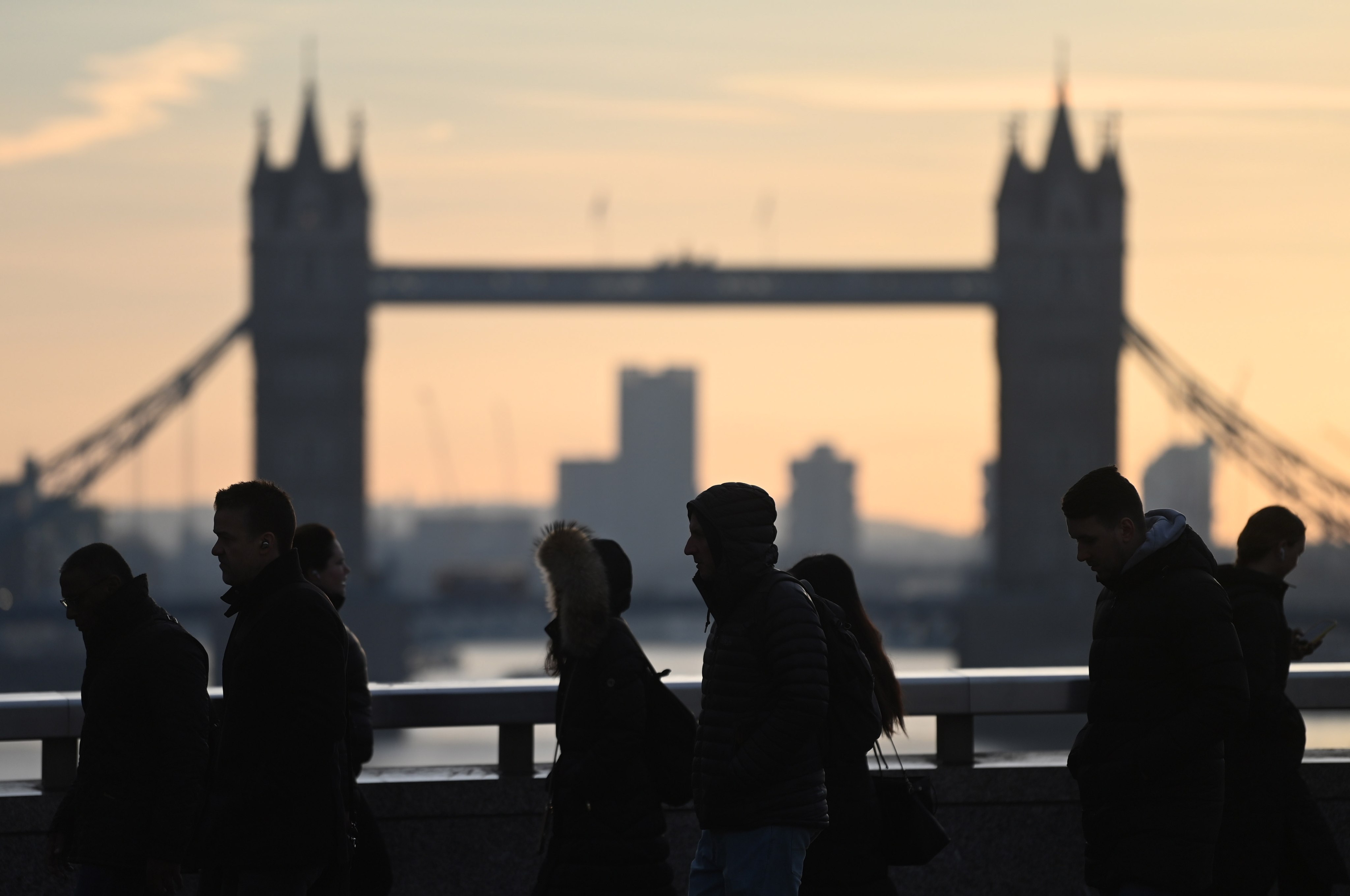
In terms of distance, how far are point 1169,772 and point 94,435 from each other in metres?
75.6

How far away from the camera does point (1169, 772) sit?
436 cm

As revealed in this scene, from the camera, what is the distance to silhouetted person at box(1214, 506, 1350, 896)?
16.8 ft

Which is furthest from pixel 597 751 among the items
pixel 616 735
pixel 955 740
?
pixel 955 740

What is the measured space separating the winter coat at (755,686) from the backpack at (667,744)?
0.51 meters

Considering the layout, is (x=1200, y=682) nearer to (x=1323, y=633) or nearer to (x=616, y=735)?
(x=616, y=735)

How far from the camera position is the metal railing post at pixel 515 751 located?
5.98m

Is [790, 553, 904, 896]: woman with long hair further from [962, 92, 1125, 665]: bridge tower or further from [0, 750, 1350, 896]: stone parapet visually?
[962, 92, 1125, 665]: bridge tower

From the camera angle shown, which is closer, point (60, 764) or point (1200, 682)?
point (1200, 682)

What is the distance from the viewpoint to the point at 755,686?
4.38 metres

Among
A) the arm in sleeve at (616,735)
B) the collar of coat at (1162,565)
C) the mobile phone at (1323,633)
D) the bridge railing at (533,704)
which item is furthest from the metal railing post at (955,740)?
the collar of coat at (1162,565)

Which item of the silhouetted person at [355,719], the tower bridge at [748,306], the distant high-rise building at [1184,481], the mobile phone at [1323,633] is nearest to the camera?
the silhouetted person at [355,719]

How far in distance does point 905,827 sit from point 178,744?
1691 mm

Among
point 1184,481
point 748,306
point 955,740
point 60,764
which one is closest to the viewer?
point 60,764

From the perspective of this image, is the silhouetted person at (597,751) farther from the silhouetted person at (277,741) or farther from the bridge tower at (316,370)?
the bridge tower at (316,370)
